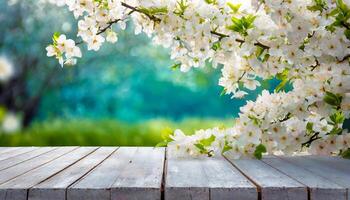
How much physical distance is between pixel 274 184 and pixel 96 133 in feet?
15.2

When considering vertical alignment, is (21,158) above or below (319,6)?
below

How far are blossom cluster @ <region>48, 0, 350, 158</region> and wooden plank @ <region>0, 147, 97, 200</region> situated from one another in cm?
44

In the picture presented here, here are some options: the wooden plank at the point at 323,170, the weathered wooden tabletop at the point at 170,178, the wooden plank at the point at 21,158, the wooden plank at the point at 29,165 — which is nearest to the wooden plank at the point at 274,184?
the weathered wooden tabletop at the point at 170,178

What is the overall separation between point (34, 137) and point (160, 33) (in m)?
→ 4.36

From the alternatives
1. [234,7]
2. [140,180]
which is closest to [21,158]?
[140,180]

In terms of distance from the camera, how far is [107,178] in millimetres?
1679

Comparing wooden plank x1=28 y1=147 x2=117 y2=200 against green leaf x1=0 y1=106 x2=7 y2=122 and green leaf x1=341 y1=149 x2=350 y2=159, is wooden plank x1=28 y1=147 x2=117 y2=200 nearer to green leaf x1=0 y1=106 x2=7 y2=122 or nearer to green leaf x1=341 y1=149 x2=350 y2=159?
green leaf x1=341 y1=149 x2=350 y2=159

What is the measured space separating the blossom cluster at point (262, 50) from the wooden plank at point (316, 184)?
0.26 m

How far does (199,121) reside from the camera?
6.87 m

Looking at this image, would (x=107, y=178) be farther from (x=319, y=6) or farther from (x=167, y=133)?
(x=319, y=6)

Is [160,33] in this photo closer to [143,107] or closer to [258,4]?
[258,4]

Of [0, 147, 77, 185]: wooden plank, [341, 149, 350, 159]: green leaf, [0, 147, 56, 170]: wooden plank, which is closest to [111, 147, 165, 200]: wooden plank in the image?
[0, 147, 77, 185]: wooden plank

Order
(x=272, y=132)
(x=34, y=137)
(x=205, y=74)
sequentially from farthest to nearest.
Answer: (x=205, y=74), (x=34, y=137), (x=272, y=132)

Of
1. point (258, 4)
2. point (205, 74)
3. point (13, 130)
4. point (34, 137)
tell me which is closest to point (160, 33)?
point (258, 4)
